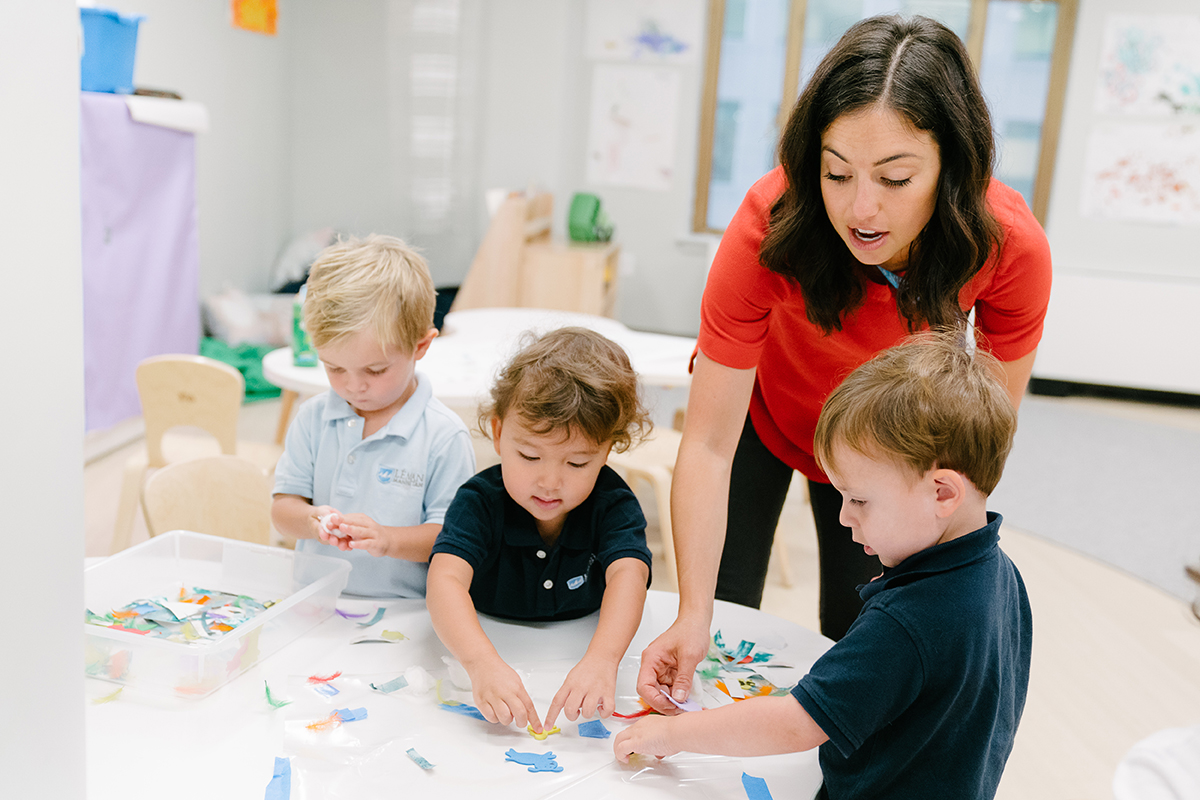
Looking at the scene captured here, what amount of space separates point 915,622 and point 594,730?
324 millimetres

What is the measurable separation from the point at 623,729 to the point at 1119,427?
4.54 metres

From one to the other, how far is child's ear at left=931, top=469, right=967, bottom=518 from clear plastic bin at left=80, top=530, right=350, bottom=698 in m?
0.65

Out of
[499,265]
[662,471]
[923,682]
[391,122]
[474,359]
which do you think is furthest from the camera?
[391,122]

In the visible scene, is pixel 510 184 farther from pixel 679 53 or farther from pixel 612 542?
pixel 612 542

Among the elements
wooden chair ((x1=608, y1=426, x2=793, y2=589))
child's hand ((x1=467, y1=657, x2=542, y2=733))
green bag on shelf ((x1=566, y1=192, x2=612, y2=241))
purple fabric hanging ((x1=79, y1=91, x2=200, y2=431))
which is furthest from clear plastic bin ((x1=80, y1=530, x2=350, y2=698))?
green bag on shelf ((x1=566, y1=192, x2=612, y2=241))

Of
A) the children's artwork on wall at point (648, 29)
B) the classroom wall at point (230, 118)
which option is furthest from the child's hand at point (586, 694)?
the children's artwork on wall at point (648, 29)

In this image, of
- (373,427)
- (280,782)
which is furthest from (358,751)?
(373,427)

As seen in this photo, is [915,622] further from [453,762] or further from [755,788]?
[453,762]

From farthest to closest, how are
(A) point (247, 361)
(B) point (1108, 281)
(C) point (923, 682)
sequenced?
(B) point (1108, 281) → (A) point (247, 361) → (C) point (923, 682)

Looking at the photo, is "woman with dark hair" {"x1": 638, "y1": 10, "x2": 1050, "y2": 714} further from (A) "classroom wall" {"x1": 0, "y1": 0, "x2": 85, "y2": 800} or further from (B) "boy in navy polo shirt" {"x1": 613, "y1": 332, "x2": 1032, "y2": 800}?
(A) "classroom wall" {"x1": 0, "y1": 0, "x2": 85, "y2": 800}

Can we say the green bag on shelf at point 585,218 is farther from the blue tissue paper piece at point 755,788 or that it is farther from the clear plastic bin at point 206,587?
the blue tissue paper piece at point 755,788

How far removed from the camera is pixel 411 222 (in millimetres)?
5398

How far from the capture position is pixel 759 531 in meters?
1.42

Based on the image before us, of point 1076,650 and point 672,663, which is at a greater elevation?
point 672,663
